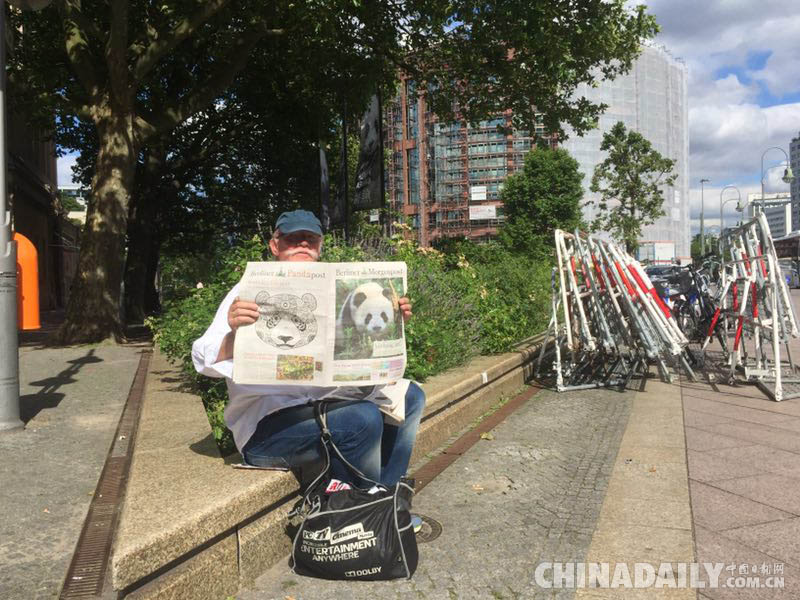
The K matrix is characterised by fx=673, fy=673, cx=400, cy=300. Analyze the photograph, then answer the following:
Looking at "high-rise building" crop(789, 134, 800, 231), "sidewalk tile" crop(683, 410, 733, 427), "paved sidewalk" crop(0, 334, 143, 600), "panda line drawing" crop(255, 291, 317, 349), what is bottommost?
"sidewalk tile" crop(683, 410, 733, 427)

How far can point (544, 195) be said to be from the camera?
62.1 metres

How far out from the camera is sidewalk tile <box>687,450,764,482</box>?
433cm

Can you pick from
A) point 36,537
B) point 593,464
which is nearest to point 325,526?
point 36,537

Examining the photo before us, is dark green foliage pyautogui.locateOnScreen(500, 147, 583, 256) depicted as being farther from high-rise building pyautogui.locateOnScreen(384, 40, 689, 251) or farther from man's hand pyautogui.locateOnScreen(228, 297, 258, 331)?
man's hand pyautogui.locateOnScreen(228, 297, 258, 331)

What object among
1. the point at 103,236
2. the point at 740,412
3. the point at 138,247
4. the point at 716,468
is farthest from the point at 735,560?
the point at 138,247

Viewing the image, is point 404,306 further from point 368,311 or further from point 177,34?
point 177,34

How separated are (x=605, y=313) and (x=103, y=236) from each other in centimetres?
895

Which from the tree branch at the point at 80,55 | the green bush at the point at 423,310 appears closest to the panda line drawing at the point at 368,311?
the green bush at the point at 423,310

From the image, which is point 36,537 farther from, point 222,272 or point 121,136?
point 121,136

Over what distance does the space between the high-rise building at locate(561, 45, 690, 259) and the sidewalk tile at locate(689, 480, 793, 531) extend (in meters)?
76.2

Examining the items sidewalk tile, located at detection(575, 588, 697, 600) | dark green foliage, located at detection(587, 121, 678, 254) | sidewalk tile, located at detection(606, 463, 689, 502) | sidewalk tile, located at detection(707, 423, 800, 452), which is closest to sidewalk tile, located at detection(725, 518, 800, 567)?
sidewalk tile, located at detection(606, 463, 689, 502)

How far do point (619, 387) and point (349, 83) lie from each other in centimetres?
1017

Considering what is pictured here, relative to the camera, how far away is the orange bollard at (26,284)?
521 cm

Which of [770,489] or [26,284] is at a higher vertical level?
[26,284]
